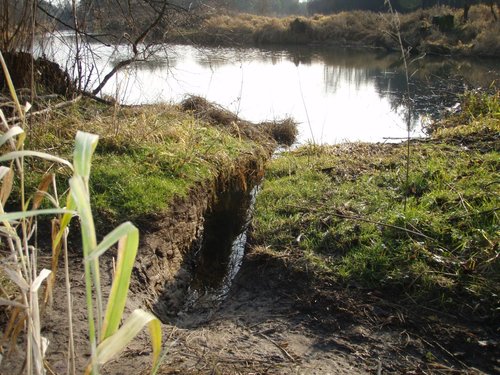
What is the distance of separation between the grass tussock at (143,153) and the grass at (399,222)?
0.74 m

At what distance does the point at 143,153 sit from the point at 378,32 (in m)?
19.6

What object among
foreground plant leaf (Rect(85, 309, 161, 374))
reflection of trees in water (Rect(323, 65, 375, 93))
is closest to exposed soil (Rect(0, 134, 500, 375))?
foreground plant leaf (Rect(85, 309, 161, 374))

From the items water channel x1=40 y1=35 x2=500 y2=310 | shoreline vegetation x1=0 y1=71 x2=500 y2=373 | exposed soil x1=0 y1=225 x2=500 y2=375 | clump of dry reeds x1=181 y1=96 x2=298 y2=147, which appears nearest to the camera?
exposed soil x1=0 y1=225 x2=500 y2=375

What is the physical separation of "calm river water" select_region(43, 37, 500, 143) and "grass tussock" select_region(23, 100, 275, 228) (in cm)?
73

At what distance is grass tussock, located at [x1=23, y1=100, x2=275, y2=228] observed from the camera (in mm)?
4211

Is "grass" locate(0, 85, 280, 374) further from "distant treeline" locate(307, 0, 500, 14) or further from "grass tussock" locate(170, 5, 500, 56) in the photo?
"distant treeline" locate(307, 0, 500, 14)

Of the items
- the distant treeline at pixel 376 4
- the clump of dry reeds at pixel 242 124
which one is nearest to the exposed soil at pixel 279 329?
the clump of dry reeds at pixel 242 124

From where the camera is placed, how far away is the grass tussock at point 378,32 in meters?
18.9

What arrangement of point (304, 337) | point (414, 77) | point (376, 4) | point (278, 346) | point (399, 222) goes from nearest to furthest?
point (278, 346) → point (304, 337) → point (399, 222) → point (414, 77) → point (376, 4)

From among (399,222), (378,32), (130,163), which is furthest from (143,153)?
(378,32)

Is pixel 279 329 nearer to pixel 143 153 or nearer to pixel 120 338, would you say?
pixel 120 338

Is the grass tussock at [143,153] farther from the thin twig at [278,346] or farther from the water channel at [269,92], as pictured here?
the thin twig at [278,346]

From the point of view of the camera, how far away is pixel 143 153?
16.9ft

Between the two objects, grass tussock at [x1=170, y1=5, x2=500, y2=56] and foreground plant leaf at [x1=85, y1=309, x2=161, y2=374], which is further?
grass tussock at [x1=170, y1=5, x2=500, y2=56]
